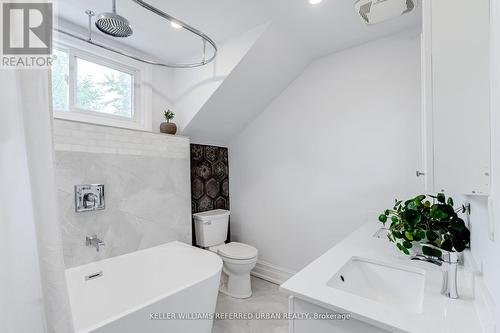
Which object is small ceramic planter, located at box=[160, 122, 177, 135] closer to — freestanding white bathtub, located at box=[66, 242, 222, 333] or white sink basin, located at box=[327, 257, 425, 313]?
freestanding white bathtub, located at box=[66, 242, 222, 333]

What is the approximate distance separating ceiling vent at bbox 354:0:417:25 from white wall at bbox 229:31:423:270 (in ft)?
1.95

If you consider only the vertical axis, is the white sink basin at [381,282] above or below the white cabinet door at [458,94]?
below

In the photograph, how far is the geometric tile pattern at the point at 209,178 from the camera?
2.84 metres

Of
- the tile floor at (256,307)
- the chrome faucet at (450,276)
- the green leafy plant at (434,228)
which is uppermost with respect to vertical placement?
the green leafy plant at (434,228)

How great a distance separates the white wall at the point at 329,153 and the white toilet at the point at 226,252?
0.41 m

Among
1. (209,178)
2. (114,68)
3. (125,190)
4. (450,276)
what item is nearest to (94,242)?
(125,190)

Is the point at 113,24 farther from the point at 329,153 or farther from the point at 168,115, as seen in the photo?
the point at 329,153

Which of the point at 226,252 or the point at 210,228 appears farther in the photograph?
the point at 210,228

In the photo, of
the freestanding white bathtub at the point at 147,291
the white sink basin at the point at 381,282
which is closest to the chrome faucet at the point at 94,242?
the freestanding white bathtub at the point at 147,291

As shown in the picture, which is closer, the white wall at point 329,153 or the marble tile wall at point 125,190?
the marble tile wall at point 125,190

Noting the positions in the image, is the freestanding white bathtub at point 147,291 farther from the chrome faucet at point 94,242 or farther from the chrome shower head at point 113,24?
→ the chrome shower head at point 113,24

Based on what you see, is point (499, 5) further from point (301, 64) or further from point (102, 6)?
point (102, 6)

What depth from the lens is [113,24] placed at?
1.48 metres

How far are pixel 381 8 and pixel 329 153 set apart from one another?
1280 mm
